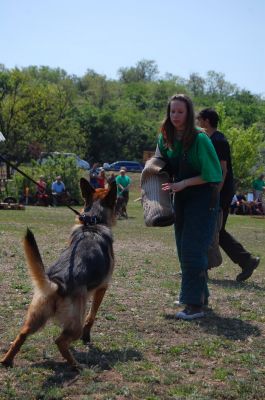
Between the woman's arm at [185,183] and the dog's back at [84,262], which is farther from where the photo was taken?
the woman's arm at [185,183]

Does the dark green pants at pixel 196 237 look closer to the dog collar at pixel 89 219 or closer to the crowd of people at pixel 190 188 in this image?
the crowd of people at pixel 190 188

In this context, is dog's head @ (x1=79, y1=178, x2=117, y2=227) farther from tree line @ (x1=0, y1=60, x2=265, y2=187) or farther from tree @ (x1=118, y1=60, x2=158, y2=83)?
tree @ (x1=118, y1=60, x2=158, y2=83)

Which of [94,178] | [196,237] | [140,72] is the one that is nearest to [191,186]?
[196,237]

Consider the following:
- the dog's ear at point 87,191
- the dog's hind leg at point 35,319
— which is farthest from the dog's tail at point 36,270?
the dog's ear at point 87,191

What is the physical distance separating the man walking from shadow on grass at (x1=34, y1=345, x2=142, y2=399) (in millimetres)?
3273

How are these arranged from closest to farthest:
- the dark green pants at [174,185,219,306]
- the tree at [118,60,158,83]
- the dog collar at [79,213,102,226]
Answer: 1. the dog collar at [79,213,102,226]
2. the dark green pants at [174,185,219,306]
3. the tree at [118,60,158,83]

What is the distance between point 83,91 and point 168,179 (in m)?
98.6

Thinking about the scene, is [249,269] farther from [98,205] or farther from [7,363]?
[7,363]

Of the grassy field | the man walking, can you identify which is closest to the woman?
the grassy field

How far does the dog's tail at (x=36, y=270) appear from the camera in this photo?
15.6ft

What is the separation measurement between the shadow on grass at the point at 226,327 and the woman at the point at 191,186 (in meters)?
0.14

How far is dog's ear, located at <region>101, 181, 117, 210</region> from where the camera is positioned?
5.87 metres

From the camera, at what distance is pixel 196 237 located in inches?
260

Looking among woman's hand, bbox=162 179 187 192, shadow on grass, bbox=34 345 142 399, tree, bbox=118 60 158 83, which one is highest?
tree, bbox=118 60 158 83
